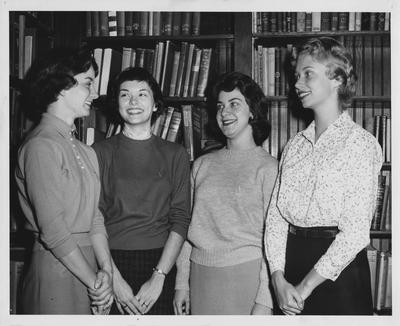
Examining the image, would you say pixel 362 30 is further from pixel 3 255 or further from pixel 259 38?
pixel 3 255

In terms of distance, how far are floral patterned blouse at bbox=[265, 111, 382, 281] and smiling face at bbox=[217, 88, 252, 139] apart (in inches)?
12.1

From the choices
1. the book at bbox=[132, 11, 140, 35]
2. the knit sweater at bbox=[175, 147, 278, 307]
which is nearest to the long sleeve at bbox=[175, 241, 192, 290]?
the knit sweater at bbox=[175, 147, 278, 307]

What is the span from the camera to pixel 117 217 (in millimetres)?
1815

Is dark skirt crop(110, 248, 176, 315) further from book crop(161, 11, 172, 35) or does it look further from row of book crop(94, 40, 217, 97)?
book crop(161, 11, 172, 35)

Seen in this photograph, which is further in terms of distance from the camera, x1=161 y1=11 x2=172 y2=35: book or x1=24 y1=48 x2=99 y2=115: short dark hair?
x1=161 y1=11 x2=172 y2=35: book

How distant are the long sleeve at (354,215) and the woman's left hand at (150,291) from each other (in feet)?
1.92

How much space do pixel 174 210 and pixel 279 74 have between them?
0.93m

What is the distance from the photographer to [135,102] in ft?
6.16

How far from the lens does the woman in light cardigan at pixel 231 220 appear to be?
1.80 m

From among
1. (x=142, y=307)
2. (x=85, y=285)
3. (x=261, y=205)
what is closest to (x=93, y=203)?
(x=85, y=285)

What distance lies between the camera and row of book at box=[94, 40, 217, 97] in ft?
7.82

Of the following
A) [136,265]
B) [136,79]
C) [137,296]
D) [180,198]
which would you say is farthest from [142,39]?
[137,296]

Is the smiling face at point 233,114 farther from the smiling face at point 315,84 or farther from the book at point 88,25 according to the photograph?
the book at point 88,25

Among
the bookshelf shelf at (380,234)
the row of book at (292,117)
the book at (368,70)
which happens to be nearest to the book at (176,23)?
the row of book at (292,117)
